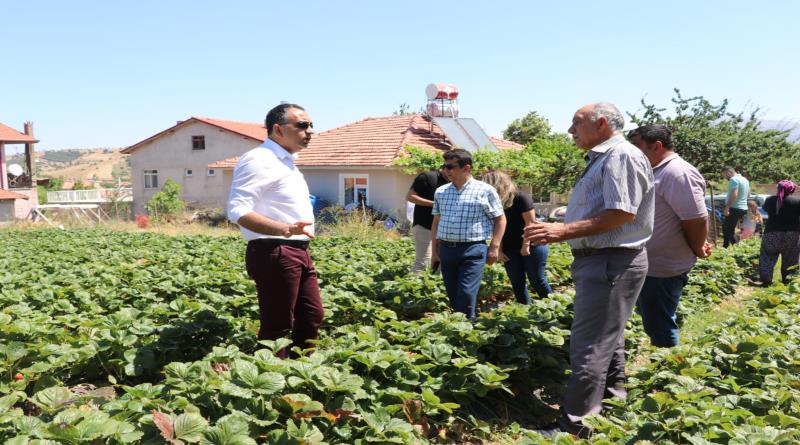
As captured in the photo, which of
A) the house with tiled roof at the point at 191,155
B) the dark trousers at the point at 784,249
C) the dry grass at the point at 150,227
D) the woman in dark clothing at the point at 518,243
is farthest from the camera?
the house with tiled roof at the point at 191,155

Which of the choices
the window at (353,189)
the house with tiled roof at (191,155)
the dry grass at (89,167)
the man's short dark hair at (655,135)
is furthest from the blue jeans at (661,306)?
the dry grass at (89,167)

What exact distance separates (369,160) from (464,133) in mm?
4348

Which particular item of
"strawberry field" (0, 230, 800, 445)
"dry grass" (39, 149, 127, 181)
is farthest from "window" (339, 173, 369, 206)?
"dry grass" (39, 149, 127, 181)

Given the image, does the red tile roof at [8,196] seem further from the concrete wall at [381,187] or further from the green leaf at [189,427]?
the green leaf at [189,427]

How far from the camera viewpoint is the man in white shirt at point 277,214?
376 cm

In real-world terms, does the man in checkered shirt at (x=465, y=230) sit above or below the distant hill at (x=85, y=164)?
below

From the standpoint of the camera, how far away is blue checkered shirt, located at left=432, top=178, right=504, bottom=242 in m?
5.11

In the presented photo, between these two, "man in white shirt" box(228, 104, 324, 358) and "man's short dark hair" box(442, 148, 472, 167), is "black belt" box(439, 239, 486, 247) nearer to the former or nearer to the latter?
"man's short dark hair" box(442, 148, 472, 167)

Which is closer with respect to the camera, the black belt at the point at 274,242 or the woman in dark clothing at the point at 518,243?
the black belt at the point at 274,242

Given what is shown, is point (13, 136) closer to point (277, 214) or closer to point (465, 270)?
point (465, 270)

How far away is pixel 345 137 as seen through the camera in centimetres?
2625

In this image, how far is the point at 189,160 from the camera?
33.1 metres

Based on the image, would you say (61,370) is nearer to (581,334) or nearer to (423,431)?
(423,431)

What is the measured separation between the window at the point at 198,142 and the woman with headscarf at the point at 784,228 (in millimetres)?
28626
